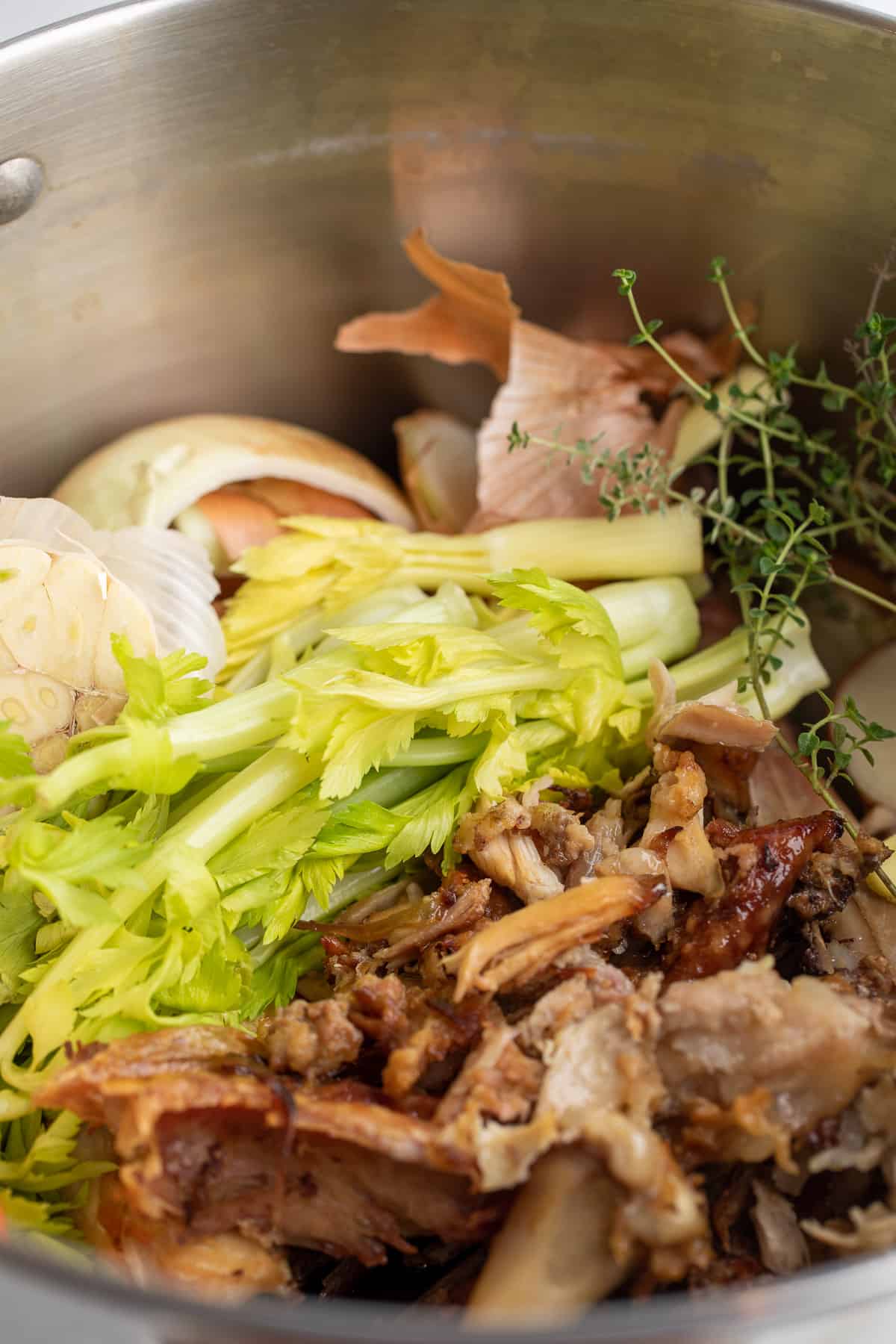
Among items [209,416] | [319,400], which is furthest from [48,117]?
[319,400]

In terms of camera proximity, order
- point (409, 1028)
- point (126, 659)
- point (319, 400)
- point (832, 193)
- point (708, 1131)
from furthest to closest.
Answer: point (319, 400)
point (832, 193)
point (126, 659)
point (409, 1028)
point (708, 1131)

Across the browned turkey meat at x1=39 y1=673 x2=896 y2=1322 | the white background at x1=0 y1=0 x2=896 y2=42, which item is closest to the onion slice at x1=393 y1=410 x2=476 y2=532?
Answer: the white background at x1=0 y1=0 x2=896 y2=42

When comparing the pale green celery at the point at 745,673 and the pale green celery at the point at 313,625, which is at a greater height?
the pale green celery at the point at 313,625

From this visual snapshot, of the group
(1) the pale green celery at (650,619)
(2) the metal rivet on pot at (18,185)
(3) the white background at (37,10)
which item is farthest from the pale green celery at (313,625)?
(3) the white background at (37,10)

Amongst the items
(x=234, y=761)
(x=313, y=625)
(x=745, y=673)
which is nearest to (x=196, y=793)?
(x=234, y=761)

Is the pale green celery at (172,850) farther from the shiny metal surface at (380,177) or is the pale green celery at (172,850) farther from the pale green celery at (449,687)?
the shiny metal surface at (380,177)

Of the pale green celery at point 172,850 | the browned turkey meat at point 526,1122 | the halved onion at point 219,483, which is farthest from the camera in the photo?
the halved onion at point 219,483

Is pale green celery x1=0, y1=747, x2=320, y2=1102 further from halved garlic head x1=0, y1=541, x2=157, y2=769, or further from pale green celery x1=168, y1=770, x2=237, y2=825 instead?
halved garlic head x1=0, y1=541, x2=157, y2=769

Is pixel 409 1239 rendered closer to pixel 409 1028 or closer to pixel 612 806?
pixel 409 1028
